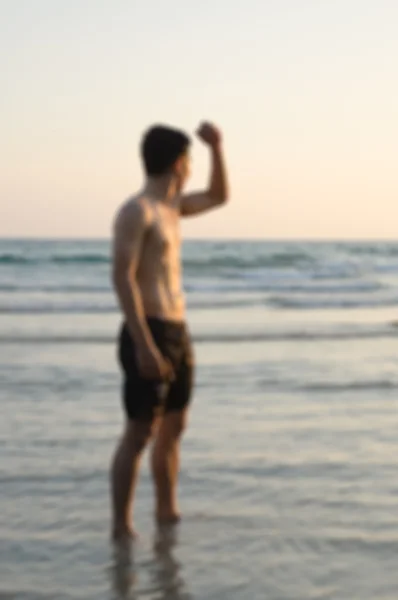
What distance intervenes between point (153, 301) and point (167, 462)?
2.46ft

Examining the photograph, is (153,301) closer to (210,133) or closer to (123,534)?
(210,133)

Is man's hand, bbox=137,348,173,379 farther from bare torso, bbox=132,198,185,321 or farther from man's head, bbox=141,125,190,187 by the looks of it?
man's head, bbox=141,125,190,187

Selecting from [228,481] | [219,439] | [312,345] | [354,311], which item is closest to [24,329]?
[312,345]

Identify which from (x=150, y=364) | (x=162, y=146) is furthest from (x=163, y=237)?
(x=150, y=364)

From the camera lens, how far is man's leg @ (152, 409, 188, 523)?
4.43m

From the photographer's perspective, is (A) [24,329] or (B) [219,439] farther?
(A) [24,329]

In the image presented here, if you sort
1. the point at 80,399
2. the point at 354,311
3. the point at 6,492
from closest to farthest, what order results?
the point at 6,492
the point at 80,399
the point at 354,311

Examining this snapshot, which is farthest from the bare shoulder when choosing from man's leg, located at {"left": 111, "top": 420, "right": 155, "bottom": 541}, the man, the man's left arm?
man's leg, located at {"left": 111, "top": 420, "right": 155, "bottom": 541}

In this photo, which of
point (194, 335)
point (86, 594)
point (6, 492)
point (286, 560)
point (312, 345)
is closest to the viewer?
point (86, 594)

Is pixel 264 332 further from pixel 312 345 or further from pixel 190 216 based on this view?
pixel 190 216

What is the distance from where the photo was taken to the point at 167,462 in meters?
4.53

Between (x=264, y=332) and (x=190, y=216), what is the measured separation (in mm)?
8730

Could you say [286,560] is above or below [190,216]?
below

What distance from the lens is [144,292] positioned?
4.15 metres
